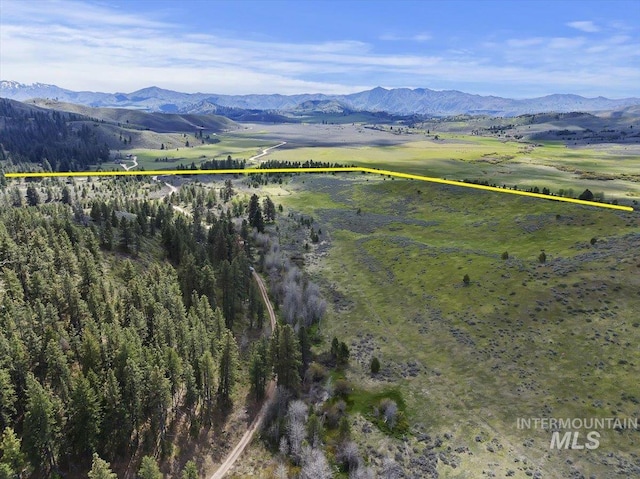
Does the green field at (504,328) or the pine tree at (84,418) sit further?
the green field at (504,328)

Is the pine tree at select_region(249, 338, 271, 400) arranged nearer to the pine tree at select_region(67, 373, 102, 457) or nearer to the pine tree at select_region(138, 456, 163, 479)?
the pine tree at select_region(138, 456, 163, 479)

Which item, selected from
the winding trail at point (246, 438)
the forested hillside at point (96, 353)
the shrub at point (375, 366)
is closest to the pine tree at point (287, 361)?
the winding trail at point (246, 438)

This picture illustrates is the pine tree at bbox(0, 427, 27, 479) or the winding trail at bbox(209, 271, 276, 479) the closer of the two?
the pine tree at bbox(0, 427, 27, 479)

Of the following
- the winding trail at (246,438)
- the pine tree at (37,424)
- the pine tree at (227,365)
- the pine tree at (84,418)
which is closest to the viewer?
the pine tree at (37,424)

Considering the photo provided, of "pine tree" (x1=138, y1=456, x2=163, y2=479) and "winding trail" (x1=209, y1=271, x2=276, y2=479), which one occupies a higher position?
"pine tree" (x1=138, y1=456, x2=163, y2=479)

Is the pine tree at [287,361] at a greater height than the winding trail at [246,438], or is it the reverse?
the pine tree at [287,361]

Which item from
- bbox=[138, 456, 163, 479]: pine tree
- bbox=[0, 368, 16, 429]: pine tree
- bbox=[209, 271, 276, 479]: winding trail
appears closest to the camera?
bbox=[138, 456, 163, 479]: pine tree

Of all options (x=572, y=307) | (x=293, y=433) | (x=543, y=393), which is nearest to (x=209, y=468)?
(x=293, y=433)

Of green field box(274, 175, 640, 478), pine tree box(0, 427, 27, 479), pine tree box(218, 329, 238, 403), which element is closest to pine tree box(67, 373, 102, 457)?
pine tree box(0, 427, 27, 479)

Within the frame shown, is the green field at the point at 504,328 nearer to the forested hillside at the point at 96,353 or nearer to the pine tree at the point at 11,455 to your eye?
the forested hillside at the point at 96,353

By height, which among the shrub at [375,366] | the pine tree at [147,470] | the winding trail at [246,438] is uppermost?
the pine tree at [147,470]

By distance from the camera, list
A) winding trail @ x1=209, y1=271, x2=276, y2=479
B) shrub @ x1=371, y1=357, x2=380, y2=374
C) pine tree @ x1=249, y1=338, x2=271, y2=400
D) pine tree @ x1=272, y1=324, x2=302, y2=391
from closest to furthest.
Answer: winding trail @ x1=209, y1=271, x2=276, y2=479 < pine tree @ x1=249, y1=338, x2=271, y2=400 < pine tree @ x1=272, y1=324, x2=302, y2=391 < shrub @ x1=371, y1=357, x2=380, y2=374
